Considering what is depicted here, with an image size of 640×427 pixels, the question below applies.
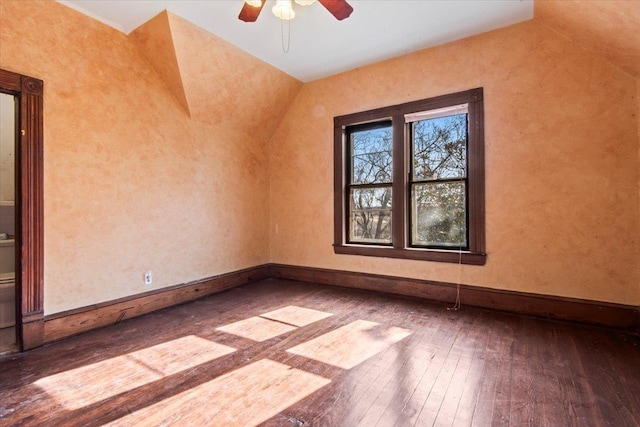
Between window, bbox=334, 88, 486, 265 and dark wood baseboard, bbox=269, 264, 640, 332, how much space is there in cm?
33

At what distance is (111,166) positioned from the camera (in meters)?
2.92

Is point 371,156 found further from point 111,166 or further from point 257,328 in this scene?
point 111,166

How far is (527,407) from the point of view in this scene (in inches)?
65.0

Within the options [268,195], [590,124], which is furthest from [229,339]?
[590,124]

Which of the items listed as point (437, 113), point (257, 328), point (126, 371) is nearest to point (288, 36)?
point (437, 113)

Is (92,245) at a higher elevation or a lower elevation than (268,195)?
lower

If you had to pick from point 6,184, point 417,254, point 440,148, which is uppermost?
point 440,148

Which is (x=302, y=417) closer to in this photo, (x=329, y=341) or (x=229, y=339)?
(x=329, y=341)

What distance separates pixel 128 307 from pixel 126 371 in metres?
1.16

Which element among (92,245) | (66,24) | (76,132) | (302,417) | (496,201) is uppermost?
(66,24)

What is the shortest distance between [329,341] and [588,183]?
2.78 metres

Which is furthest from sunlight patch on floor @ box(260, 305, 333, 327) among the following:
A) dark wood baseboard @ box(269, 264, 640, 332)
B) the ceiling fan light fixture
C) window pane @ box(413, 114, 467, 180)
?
the ceiling fan light fixture

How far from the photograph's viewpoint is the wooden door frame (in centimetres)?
237

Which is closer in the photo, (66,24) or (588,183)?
(66,24)
